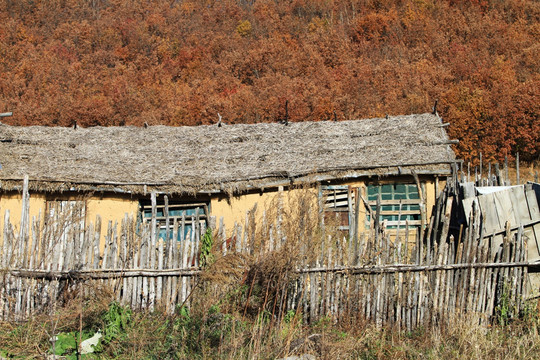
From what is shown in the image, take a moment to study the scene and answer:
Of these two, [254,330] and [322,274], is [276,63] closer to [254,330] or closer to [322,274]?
[322,274]

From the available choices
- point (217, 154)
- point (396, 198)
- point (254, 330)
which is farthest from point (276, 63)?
point (254, 330)

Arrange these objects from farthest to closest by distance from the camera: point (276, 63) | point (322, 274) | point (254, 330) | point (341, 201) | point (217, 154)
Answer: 1. point (276, 63)
2. point (217, 154)
3. point (341, 201)
4. point (322, 274)
5. point (254, 330)

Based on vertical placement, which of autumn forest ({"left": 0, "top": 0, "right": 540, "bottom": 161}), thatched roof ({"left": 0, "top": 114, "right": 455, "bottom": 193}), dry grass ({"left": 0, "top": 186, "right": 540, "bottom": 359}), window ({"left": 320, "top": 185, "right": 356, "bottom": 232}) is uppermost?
autumn forest ({"left": 0, "top": 0, "right": 540, "bottom": 161})

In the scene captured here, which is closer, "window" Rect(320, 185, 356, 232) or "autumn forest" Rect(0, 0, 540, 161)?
"window" Rect(320, 185, 356, 232)

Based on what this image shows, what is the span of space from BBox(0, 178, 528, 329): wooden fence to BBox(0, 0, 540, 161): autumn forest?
39.8 ft

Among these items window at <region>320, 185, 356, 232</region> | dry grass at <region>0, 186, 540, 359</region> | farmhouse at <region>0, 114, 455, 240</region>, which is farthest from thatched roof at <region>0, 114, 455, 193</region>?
dry grass at <region>0, 186, 540, 359</region>

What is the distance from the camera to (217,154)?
13.3 meters

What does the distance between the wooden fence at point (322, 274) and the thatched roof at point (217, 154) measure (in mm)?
4291

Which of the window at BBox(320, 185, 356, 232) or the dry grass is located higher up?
the window at BBox(320, 185, 356, 232)

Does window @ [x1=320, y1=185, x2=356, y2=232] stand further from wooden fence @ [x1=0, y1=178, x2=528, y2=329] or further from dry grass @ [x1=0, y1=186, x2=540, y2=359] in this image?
wooden fence @ [x1=0, y1=178, x2=528, y2=329]

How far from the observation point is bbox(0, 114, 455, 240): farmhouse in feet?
37.3

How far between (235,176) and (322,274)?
16.7 feet

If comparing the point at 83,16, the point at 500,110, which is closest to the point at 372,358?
the point at 500,110

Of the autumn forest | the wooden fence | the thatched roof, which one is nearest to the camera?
the wooden fence
